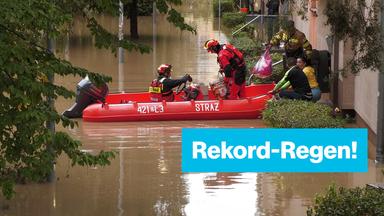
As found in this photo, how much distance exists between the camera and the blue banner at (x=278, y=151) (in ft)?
35.4

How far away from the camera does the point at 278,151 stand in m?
10.7

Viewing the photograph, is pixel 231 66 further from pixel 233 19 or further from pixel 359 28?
pixel 233 19

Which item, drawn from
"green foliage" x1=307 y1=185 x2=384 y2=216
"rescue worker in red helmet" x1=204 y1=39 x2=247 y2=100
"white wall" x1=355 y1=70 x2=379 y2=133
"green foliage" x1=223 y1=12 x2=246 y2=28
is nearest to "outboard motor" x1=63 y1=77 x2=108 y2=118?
"rescue worker in red helmet" x1=204 y1=39 x2=247 y2=100

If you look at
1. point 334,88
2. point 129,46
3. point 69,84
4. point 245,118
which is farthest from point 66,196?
point 69,84

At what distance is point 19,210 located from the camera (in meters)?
10.7

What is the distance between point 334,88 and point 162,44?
16.7 metres

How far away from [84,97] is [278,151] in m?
8.11

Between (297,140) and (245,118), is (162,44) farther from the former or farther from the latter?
(297,140)

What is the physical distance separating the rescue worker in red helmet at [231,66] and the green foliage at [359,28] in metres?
7.52

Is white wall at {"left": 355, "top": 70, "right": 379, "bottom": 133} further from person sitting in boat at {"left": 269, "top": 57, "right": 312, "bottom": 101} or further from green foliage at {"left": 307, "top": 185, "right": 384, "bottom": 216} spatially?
green foliage at {"left": 307, "top": 185, "right": 384, "bottom": 216}

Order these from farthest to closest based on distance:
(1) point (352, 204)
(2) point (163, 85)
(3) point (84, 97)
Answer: (2) point (163, 85), (3) point (84, 97), (1) point (352, 204)

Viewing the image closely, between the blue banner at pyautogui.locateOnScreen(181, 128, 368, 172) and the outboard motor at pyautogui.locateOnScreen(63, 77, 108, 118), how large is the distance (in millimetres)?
6330

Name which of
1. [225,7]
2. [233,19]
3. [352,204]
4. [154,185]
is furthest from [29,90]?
[225,7]

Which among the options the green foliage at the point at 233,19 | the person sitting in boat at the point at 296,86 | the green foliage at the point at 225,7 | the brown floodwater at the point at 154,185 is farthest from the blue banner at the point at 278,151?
the green foliage at the point at 225,7
